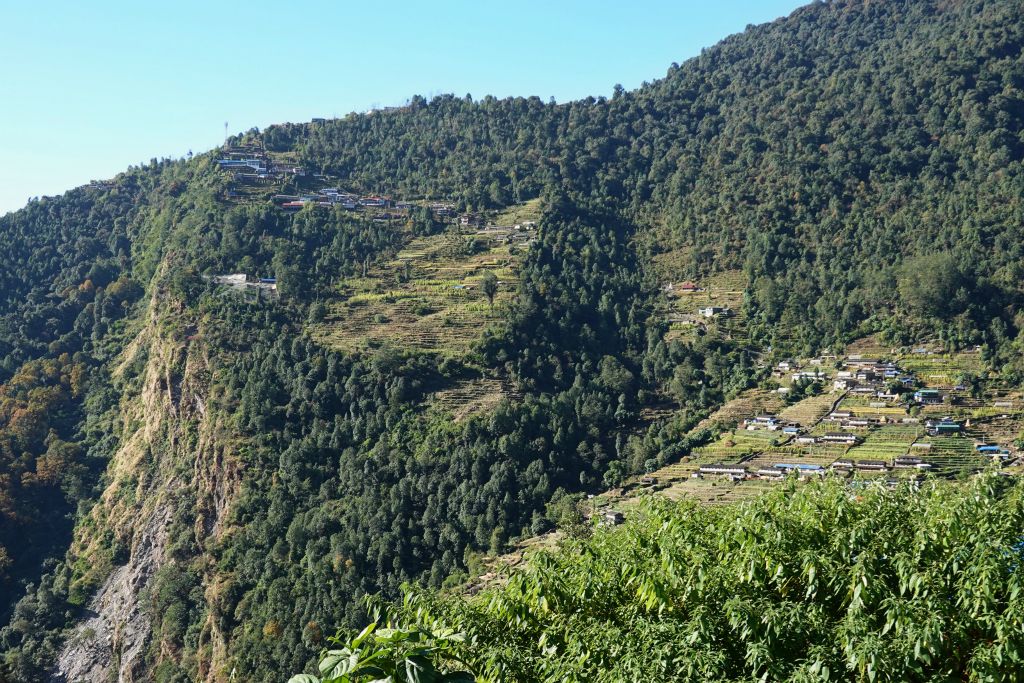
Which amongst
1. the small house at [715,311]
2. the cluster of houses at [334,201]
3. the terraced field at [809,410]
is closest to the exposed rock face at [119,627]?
the cluster of houses at [334,201]

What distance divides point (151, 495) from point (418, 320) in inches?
838

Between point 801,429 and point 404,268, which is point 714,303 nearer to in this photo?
point 801,429

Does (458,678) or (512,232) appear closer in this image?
(458,678)

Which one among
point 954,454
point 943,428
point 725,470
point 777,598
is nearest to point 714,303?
point 943,428

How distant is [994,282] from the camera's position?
179 ft

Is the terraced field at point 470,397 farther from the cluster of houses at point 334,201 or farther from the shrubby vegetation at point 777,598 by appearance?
the shrubby vegetation at point 777,598

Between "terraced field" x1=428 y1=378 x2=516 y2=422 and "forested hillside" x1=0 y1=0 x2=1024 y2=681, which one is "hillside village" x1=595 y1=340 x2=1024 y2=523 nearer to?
"forested hillside" x1=0 y1=0 x2=1024 y2=681

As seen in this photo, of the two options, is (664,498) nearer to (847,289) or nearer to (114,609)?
(114,609)

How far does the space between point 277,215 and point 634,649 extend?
233 ft

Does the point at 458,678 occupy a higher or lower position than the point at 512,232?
lower

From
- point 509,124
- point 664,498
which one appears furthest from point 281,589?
point 509,124

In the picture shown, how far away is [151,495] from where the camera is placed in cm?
4903

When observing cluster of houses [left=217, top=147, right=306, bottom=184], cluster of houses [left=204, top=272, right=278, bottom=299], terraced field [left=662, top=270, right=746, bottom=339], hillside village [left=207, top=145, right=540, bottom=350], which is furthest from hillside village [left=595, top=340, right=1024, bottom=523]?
cluster of houses [left=217, top=147, right=306, bottom=184]

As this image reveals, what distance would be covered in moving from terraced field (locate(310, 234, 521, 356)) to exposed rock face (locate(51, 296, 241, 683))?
9831 mm
